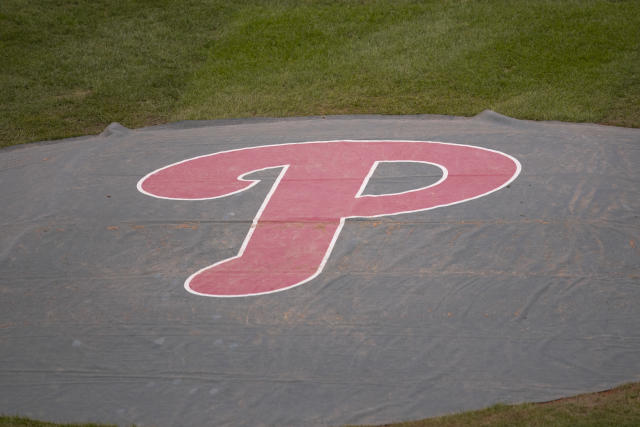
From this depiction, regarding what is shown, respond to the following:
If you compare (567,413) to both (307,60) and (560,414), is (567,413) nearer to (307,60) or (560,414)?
(560,414)

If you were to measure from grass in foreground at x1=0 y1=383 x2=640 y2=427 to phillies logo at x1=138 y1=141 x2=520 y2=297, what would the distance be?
2003mm

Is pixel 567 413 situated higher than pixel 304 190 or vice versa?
pixel 304 190

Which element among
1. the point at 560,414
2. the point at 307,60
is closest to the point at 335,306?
the point at 560,414

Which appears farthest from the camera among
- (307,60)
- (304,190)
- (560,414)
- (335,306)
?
(307,60)

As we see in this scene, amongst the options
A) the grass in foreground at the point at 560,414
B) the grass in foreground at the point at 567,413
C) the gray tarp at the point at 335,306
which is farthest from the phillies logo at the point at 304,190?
the grass in foreground at the point at 567,413

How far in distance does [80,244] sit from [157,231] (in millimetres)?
774

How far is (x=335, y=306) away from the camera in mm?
5914

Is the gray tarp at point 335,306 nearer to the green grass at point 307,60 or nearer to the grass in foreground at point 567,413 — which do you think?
the grass in foreground at point 567,413

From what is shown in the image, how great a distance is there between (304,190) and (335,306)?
2.14 metres

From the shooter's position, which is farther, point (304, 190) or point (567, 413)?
point (304, 190)

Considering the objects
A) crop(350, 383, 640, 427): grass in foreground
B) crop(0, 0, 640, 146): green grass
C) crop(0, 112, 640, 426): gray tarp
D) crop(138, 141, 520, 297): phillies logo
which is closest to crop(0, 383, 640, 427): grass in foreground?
crop(350, 383, 640, 427): grass in foreground

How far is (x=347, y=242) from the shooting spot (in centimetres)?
677

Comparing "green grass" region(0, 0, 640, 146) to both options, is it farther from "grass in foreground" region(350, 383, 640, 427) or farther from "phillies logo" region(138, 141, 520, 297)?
"grass in foreground" region(350, 383, 640, 427)

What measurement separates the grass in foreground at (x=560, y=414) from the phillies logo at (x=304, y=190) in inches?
78.9
